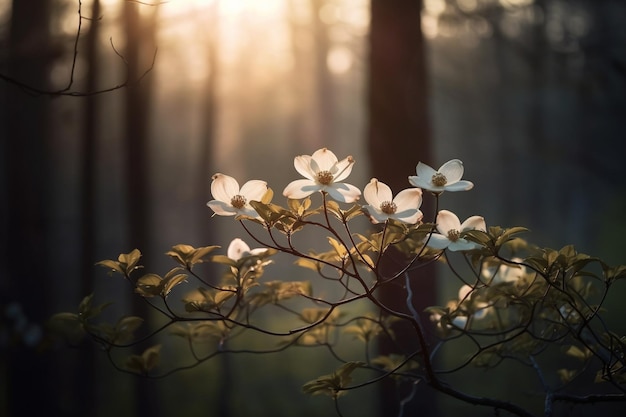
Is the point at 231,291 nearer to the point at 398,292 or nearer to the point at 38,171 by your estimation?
the point at 398,292

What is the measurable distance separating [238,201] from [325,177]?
0.51 ft

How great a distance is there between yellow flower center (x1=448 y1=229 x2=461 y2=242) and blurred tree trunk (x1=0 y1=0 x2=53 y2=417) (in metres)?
3.73

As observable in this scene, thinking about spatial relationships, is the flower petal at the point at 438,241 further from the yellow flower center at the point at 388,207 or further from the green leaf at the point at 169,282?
the green leaf at the point at 169,282

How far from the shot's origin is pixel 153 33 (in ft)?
14.9

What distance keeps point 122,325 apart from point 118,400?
526 cm

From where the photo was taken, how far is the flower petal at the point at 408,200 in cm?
102

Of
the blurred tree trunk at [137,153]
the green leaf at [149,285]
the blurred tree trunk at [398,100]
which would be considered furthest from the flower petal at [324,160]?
the blurred tree trunk at [137,153]

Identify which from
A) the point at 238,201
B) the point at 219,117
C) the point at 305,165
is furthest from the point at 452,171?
the point at 219,117

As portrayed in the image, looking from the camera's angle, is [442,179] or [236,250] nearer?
[442,179]

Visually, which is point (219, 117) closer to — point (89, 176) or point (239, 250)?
point (89, 176)

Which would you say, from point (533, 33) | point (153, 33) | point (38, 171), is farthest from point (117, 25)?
point (533, 33)

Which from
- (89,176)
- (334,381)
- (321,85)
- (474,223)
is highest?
(321,85)

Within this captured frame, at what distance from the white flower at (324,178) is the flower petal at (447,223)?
21 cm

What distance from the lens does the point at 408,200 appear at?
103cm
